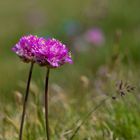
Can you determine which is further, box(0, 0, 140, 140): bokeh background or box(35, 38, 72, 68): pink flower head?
box(0, 0, 140, 140): bokeh background

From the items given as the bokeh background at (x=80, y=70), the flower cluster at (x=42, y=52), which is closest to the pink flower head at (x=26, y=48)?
the flower cluster at (x=42, y=52)

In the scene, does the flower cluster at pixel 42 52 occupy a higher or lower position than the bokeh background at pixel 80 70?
higher

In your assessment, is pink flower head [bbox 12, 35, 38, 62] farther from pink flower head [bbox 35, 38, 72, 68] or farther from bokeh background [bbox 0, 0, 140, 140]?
bokeh background [bbox 0, 0, 140, 140]

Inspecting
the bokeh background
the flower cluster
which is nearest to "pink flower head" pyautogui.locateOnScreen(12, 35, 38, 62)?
the flower cluster

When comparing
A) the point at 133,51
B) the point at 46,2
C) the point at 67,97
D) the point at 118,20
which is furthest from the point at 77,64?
the point at 46,2

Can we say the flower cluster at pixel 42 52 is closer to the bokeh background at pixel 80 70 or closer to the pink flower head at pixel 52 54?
the pink flower head at pixel 52 54

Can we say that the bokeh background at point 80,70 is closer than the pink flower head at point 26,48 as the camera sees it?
No

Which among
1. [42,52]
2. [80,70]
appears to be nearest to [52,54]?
[42,52]

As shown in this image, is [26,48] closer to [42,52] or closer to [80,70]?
[42,52]
